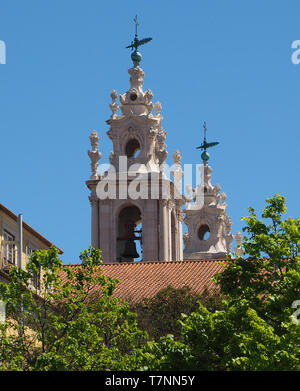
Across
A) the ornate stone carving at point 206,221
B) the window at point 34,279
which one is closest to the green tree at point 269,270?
the window at point 34,279

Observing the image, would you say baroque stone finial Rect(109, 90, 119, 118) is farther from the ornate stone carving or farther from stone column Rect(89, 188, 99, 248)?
the ornate stone carving

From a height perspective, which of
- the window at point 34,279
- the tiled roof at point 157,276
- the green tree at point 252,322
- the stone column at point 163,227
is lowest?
the green tree at point 252,322

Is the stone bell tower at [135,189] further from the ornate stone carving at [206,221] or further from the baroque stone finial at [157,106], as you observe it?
the ornate stone carving at [206,221]

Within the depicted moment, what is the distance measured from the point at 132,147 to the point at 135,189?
462cm

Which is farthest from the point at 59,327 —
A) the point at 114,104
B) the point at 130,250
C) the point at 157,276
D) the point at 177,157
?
the point at 177,157

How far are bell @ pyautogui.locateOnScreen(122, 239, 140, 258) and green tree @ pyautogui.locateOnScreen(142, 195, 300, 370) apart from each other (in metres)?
44.0

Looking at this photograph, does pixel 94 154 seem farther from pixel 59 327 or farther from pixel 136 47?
pixel 59 327

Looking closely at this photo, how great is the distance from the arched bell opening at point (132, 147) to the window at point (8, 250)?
41172mm

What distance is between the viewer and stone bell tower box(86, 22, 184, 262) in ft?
308

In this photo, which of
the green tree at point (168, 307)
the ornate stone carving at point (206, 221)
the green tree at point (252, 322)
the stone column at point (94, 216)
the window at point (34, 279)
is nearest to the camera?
the green tree at point (252, 322)

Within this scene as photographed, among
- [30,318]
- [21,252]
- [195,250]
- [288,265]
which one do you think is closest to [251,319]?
[288,265]

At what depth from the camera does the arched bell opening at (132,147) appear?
97.8m
